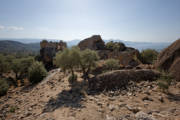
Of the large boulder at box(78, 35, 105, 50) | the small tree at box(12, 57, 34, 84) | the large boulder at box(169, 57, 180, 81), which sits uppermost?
the large boulder at box(78, 35, 105, 50)

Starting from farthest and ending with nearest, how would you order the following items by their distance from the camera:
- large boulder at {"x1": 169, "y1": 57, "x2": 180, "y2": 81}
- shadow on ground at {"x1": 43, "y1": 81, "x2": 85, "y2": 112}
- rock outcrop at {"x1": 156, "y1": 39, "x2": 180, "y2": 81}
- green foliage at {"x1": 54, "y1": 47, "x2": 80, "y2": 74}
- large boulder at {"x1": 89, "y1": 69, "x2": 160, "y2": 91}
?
green foliage at {"x1": 54, "y1": 47, "x2": 80, "y2": 74} → large boulder at {"x1": 89, "y1": 69, "x2": 160, "y2": 91} → rock outcrop at {"x1": 156, "y1": 39, "x2": 180, "y2": 81} → large boulder at {"x1": 169, "y1": 57, "x2": 180, "y2": 81} → shadow on ground at {"x1": 43, "y1": 81, "x2": 85, "y2": 112}

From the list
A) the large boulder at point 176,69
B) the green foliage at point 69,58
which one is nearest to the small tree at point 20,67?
the green foliage at point 69,58

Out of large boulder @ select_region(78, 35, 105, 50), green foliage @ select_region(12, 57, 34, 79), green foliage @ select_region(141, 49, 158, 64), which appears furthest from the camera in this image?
large boulder @ select_region(78, 35, 105, 50)

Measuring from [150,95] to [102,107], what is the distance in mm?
4190

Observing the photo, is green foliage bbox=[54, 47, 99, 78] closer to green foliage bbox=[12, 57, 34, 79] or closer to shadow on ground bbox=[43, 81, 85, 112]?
shadow on ground bbox=[43, 81, 85, 112]

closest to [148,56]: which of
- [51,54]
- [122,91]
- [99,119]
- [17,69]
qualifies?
[122,91]

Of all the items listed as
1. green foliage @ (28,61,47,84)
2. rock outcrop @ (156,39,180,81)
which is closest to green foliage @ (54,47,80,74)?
green foliage @ (28,61,47,84)

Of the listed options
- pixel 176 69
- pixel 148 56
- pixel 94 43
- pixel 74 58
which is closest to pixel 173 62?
pixel 176 69

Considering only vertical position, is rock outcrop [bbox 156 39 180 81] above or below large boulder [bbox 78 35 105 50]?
below

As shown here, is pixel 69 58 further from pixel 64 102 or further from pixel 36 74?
pixel 36 74

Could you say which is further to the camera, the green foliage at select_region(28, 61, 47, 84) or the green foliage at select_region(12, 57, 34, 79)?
the green foliage at select_region(12, 57, 34, 79)

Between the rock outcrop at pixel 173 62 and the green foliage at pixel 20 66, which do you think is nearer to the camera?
the rock outcrop at pixel 173 62

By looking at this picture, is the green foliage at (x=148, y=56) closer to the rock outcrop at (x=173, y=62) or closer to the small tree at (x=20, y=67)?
the rock outcrop at (x=173, y=62)

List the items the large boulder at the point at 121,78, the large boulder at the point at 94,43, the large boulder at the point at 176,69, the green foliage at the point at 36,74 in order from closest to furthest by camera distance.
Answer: the large boulder at the point at 176,69, the large boulder at the point at 121,78, the green foliage at the point at 36,74, the large boulder at the point at 94,43
